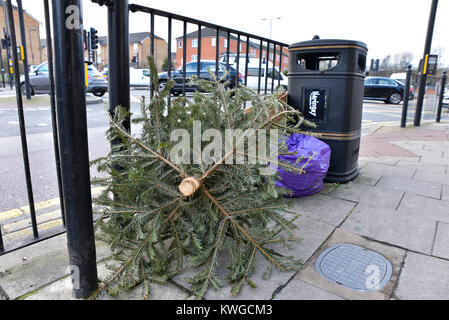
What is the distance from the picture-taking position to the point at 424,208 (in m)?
2.95

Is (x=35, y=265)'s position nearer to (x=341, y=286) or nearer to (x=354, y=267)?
(x=341, y=286)

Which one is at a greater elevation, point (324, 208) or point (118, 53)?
point (118, 53)

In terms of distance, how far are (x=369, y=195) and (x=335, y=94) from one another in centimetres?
109

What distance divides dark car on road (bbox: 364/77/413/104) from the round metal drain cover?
20.0 meters

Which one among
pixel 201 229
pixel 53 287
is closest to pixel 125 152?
pixel 201 229

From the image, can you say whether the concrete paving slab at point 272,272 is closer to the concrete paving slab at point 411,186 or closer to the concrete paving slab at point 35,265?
the concrete paving slab at point 35,265

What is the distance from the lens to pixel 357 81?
3420 mm

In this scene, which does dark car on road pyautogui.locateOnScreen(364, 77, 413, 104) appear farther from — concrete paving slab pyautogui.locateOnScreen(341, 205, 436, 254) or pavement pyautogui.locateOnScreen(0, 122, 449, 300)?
concrete paving slab pyautogui.locateOnScreen(341, 205, 436, 254)

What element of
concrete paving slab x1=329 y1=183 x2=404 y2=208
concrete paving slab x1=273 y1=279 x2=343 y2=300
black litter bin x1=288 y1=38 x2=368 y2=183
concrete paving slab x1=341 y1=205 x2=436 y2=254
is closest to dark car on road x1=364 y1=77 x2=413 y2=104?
black litter bin x1=288 y1=38 x2=368 y2=183

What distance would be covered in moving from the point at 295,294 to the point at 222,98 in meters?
1.18

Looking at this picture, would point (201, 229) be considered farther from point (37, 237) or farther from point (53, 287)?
point (37, 237)

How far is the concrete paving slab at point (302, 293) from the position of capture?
169cm

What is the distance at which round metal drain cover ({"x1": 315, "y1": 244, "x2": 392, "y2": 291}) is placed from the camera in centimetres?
183

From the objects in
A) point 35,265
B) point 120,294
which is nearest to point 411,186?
point 120,294
